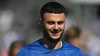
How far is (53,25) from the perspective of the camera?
3.09 meters

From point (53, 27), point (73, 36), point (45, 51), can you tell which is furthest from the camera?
point (73, 36)

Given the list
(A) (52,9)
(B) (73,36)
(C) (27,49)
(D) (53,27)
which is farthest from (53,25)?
(B) (73,36)

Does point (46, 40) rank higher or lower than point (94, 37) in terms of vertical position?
higher

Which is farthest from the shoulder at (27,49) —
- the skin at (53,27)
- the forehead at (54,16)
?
the forehead at (54,16)

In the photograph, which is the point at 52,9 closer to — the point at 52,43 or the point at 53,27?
the point at 53,27

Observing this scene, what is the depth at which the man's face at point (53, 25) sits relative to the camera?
3072 mm

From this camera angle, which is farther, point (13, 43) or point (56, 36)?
point (13, 43)

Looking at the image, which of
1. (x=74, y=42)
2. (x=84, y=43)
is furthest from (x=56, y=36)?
(x=84, y=43)

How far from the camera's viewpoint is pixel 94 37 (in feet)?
17.4

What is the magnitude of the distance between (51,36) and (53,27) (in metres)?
0.08

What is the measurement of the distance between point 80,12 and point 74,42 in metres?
0.87

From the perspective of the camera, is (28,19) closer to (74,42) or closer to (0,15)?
(0,15)

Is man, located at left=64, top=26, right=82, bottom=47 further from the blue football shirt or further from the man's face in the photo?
the man's face

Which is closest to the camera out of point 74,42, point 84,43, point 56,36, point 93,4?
point 56,36
